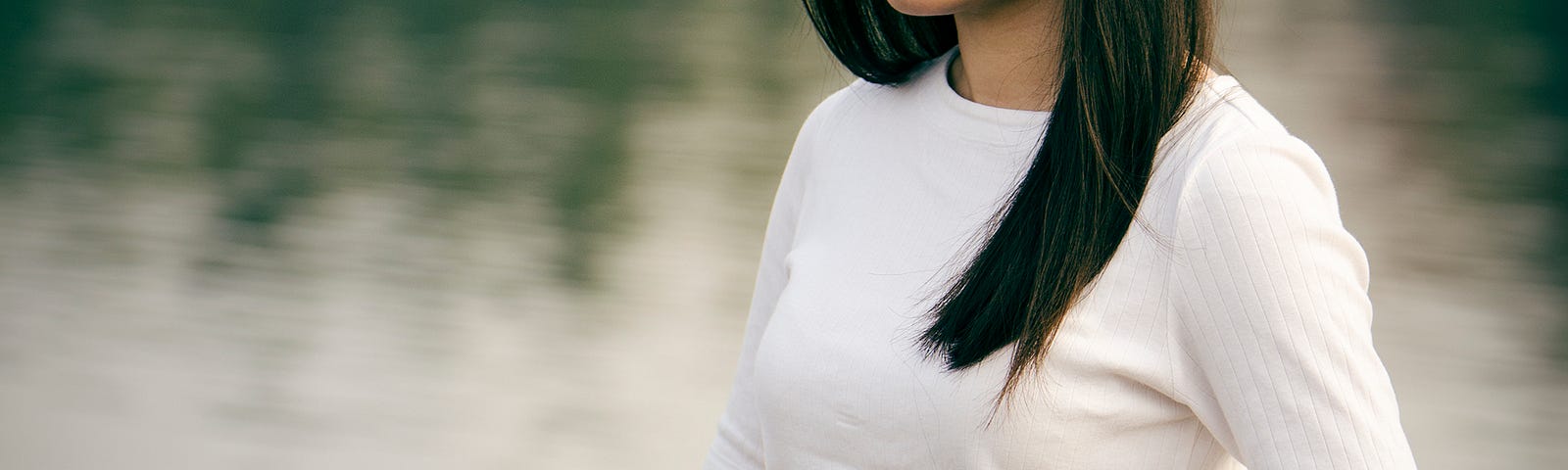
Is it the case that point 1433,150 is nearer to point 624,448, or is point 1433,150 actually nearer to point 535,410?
point 624,448

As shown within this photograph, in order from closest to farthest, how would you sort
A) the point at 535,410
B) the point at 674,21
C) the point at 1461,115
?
1. the point at 1461,115
2. the point at 674,21
3. the point at 535,410

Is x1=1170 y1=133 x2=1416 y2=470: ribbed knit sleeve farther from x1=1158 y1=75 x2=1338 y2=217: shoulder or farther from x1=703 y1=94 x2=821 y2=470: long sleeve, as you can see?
x1=703 y1=94 x2=821 y2=470: long sleeve

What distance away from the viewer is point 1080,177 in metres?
0.67

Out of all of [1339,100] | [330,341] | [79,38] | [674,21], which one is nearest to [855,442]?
[1339,100]

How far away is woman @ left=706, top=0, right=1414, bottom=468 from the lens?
613mm

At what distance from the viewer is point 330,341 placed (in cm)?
224

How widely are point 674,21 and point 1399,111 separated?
3.22 feet

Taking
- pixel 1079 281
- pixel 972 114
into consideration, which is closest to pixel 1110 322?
pixel 1079 281

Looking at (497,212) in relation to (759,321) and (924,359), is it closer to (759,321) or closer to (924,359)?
(759,321)

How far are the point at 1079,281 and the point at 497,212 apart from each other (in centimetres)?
154

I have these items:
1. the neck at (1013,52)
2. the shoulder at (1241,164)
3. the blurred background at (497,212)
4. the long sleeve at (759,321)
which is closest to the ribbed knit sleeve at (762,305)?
the long sleeve at (759,321)

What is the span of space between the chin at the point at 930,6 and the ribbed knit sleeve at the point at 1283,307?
0.19m

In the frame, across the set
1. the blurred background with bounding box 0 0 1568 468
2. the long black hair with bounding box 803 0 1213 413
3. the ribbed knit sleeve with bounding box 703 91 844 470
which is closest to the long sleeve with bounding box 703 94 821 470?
the ribbed knit sleeve with bounding box 703 91 844 470

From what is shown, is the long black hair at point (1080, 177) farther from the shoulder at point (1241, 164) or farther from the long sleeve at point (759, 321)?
the long sleeve at point (759, 321)
